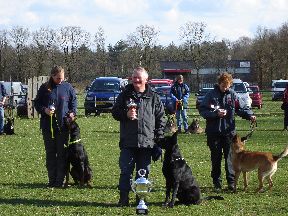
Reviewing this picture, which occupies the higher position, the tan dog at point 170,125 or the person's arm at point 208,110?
the person's arm at point 208,110

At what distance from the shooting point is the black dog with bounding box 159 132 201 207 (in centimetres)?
768

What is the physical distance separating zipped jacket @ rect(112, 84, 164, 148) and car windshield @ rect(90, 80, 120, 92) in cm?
2095

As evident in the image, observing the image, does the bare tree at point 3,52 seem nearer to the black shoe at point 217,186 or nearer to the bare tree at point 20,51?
the bare tree at point 20,51

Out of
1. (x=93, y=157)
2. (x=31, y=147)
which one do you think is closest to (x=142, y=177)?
(x=93, y=157)

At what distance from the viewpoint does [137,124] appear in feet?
25.0

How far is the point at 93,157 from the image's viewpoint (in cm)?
1309

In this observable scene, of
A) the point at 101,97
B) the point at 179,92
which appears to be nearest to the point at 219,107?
the point at 179,92

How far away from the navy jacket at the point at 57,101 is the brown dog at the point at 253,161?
8.43 ft

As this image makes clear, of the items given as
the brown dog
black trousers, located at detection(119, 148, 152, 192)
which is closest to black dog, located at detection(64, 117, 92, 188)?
black trousers, located at detection(119, 148, 152, 192)

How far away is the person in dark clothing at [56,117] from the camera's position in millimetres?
9211

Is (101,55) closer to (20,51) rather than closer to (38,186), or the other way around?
(20,51)

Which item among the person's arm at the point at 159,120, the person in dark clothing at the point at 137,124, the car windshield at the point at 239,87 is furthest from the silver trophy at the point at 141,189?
the car windshield at the point at 239,87

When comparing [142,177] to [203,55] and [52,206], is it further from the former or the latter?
[203,55]

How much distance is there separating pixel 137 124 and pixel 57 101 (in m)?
2.07
